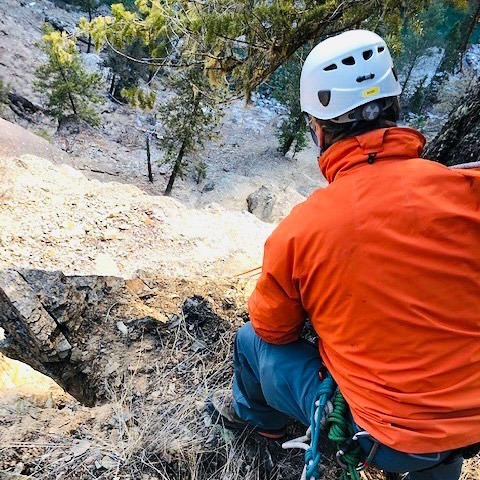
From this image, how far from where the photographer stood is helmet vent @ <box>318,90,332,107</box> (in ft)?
6.69

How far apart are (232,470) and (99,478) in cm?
75

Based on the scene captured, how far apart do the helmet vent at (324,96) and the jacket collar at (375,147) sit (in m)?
0.29

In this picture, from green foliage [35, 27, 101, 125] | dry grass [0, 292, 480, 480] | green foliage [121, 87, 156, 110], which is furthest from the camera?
green foliage [35, 27, 101, 125]

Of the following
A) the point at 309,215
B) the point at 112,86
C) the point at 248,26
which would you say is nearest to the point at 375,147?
the point at 309,215

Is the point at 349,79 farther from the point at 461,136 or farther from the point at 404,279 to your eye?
the point at 461,136

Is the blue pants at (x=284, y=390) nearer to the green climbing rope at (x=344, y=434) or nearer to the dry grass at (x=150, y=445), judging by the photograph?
the green climbing rope at (x=344, y=434)

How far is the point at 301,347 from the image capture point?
2297 mm

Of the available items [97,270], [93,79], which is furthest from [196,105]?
[97,270]

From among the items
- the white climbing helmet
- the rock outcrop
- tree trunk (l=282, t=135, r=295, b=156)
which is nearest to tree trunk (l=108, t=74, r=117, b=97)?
tree trunk (l=282, t=135, r=295, b=156)

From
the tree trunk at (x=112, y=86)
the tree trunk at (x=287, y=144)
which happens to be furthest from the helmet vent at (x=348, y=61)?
the tree trunk at (x=112, y=86)

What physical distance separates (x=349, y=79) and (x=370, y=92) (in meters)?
0.13

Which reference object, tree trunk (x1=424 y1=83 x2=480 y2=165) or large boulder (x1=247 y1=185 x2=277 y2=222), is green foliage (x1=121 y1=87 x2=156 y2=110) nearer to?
tree trunk (x1=424 y1=83 x2=480 y2=165)

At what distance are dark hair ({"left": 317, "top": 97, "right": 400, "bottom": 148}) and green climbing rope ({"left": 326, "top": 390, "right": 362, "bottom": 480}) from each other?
1.17 meters

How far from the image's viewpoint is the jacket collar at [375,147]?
174 centimetres
